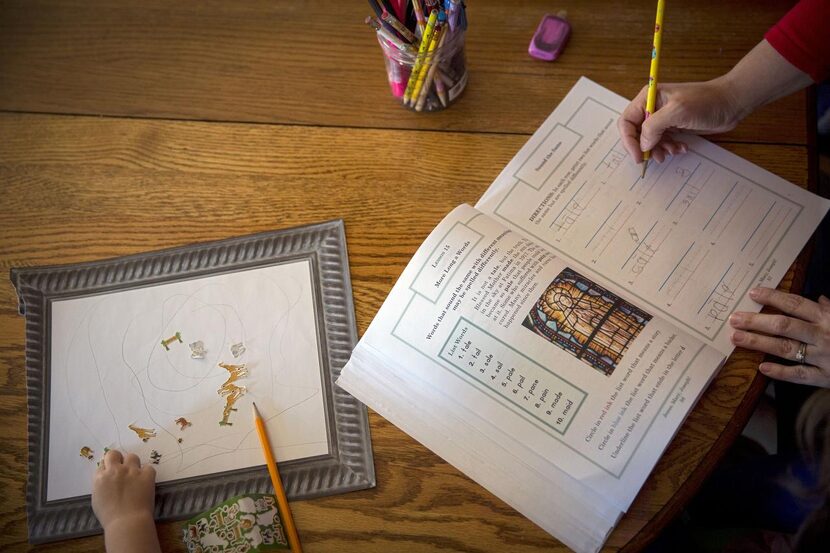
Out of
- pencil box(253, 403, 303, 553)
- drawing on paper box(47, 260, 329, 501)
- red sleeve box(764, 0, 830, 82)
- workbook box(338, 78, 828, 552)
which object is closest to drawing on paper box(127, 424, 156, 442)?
drawing on paper box(47, 260, 329, 501)

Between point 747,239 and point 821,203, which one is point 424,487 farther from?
point 821,203

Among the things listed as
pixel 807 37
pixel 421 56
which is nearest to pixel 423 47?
pixel 421 56

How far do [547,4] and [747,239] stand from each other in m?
0.41

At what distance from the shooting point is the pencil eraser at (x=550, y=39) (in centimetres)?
82

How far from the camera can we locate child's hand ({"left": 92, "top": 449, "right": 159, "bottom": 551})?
0.63m

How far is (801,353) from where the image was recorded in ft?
2.18

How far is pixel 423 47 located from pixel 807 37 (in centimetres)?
44

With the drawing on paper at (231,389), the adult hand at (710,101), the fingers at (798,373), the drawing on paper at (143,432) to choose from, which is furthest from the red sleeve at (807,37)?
the drawing on paper at (143,432)

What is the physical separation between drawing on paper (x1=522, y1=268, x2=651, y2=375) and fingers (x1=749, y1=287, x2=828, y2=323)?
14 cm

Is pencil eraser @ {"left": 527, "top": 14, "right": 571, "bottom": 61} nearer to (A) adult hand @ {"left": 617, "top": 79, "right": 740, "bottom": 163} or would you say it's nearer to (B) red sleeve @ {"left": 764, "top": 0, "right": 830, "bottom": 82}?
(A) adult hand @ {"left": 617, "top": 79, "right": 740, "bottom": 163}

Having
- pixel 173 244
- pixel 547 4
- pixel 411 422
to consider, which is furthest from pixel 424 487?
pixel 547 4

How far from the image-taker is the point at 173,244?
768 millimetres

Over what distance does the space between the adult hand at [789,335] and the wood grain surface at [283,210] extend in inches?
1.1

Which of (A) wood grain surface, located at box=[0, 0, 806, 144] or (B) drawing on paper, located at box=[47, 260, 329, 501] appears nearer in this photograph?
(B) drawing on paper, located at box=[47, 260, 329, 501]
